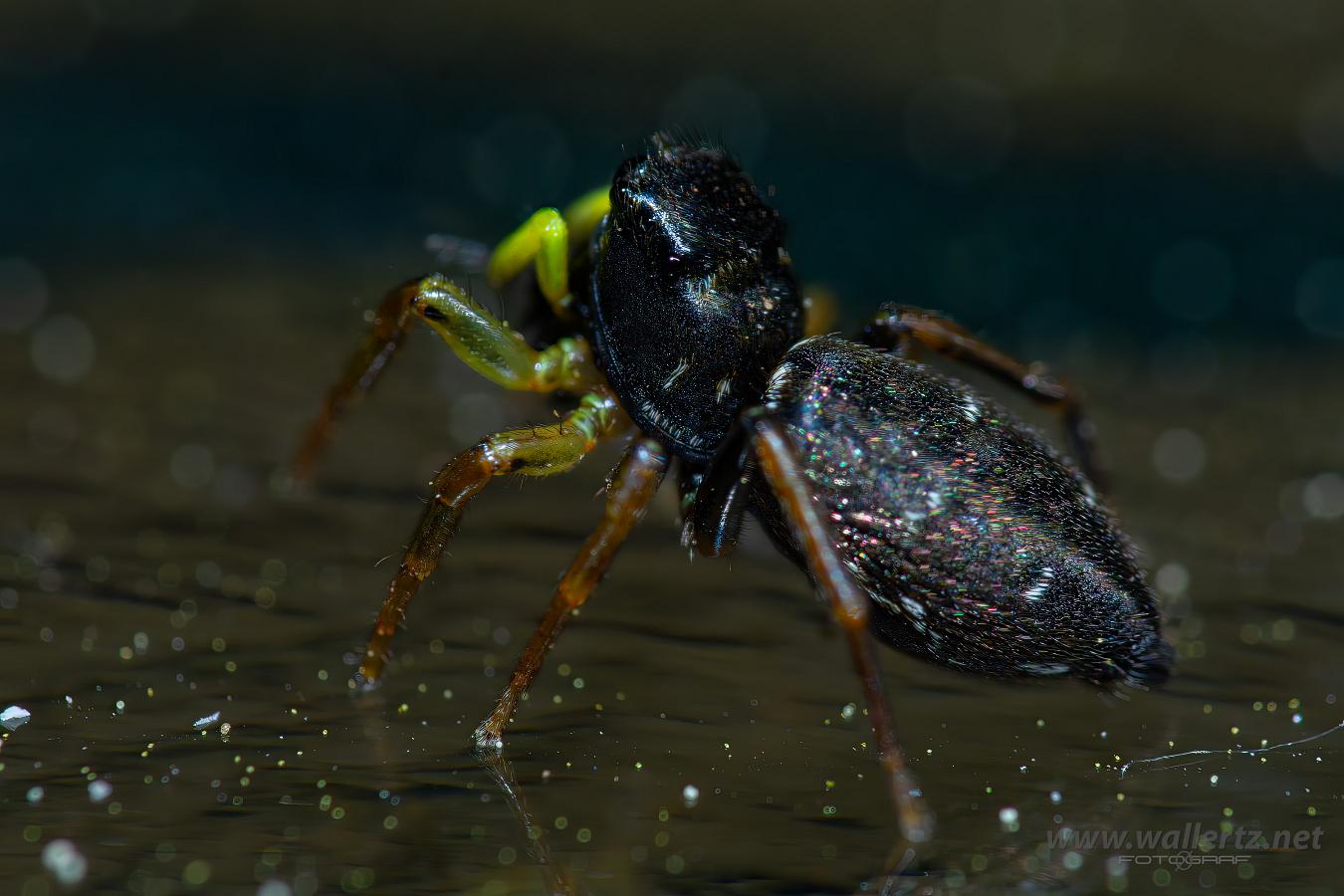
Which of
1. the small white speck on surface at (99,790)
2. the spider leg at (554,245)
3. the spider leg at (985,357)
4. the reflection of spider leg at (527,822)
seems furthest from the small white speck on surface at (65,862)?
the spider leg at (985,357)

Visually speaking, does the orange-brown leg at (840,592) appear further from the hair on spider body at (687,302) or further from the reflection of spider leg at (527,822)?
the reflection of spider leg at (527,822)

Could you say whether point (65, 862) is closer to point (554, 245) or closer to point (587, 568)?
point (587, 568)

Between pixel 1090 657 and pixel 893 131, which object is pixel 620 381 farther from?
pixel 893 131

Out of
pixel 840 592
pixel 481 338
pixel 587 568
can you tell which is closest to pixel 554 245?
pixel 481 338

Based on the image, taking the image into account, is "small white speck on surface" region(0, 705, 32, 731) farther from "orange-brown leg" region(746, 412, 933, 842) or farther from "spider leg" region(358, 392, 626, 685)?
"orange-brown leg" region(746, 412, 933, 842)

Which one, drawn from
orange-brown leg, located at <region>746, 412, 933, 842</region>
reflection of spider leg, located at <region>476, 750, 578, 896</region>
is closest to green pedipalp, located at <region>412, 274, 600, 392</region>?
orange-brown leg, located at <region>746, 412, 933, 842</region>

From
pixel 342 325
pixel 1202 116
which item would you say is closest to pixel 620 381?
pixel 342 325
